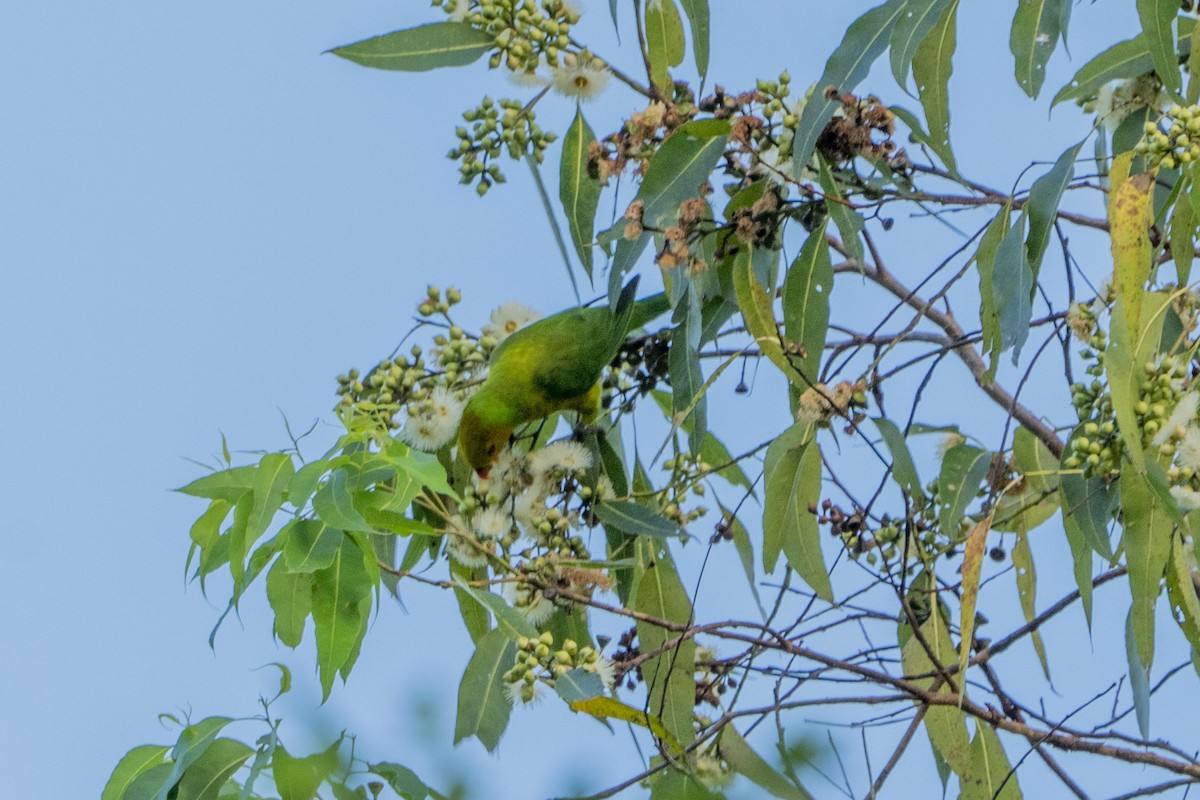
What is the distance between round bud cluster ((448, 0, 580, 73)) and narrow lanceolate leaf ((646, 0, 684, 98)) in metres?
0.37

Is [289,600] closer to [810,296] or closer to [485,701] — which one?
[485,701]

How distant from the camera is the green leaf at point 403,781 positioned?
1651 millimetres

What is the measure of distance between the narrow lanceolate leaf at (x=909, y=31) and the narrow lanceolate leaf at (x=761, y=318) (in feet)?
1.35

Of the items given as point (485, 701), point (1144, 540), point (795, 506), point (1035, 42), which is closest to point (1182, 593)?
point (1144, 540)

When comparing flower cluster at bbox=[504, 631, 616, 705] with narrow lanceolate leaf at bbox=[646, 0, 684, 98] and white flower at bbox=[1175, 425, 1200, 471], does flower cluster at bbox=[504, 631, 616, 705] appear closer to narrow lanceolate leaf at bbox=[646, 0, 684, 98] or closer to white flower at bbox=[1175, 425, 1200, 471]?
white flower at bbox=[1175, 425, 1200, 471]

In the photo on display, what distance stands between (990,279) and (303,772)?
145cm

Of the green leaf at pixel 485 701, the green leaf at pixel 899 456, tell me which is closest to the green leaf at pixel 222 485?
the green leaf at pixel 485 701

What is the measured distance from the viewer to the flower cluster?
2.10m

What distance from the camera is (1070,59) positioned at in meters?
2.29

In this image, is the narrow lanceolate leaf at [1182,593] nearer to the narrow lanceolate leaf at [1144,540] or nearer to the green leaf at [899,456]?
the narrow lanceolate leaf at [1144,540]

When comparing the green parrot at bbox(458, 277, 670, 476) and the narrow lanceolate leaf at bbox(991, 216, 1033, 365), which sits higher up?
the green parrot at bbox(458, 277, 670, 476)

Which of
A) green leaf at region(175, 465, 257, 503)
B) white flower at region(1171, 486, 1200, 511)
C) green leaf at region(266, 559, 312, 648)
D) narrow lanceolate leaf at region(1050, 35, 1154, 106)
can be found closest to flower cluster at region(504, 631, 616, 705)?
green leaf at region(266, 559, 312, 648)

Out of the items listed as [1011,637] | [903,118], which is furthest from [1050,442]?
[903,118]

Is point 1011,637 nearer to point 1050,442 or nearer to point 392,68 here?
point 1050,442
